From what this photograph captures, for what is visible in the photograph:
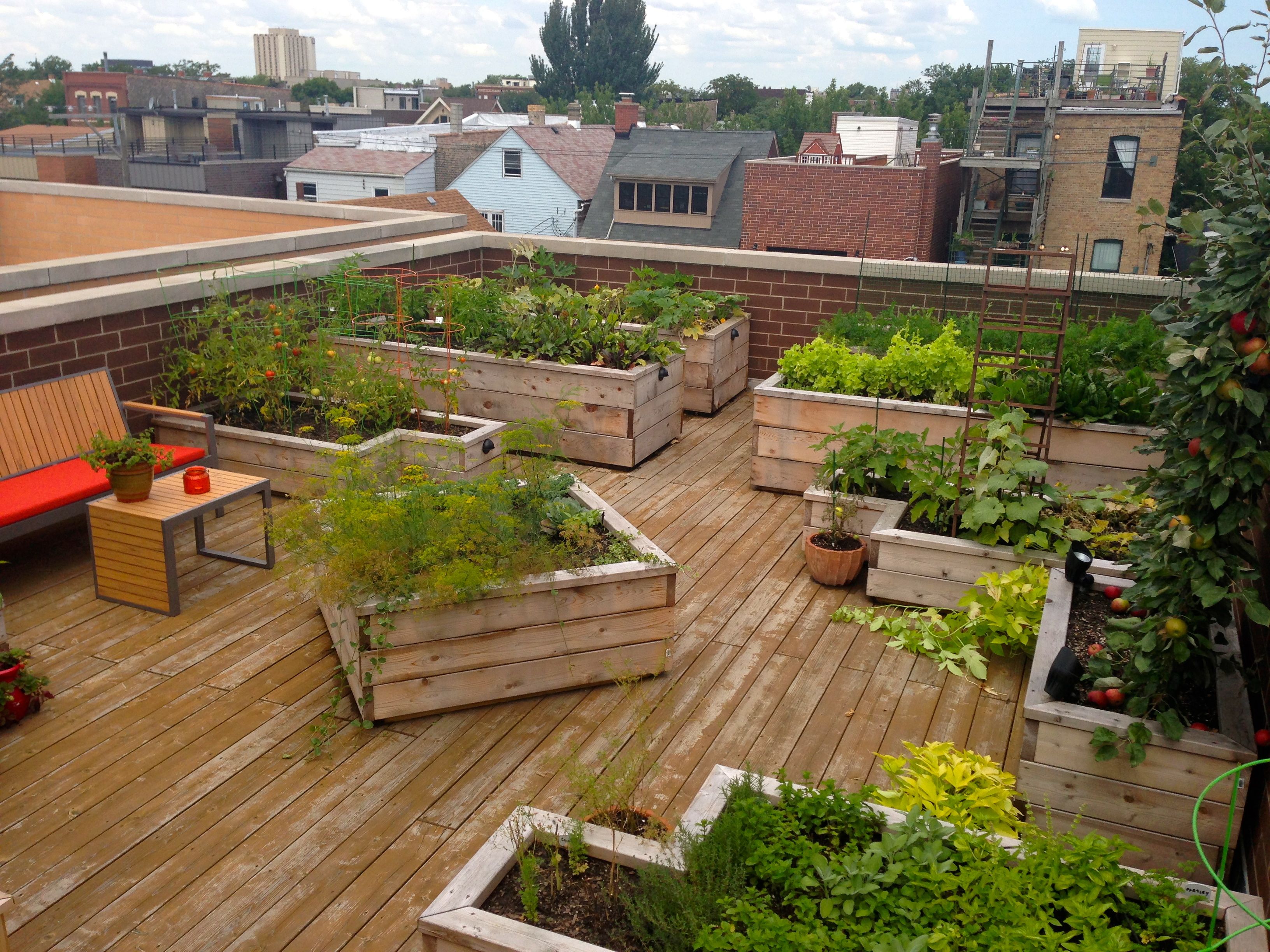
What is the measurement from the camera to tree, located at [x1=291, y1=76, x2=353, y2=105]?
85875 millimetres

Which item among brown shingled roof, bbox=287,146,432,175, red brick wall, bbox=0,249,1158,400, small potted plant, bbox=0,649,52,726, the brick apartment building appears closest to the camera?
small potted plant, bbox=0,649,52,726

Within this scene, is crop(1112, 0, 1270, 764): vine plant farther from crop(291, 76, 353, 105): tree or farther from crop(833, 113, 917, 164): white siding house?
crop(291, 76, 353, 105): tree

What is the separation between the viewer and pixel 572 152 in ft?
127

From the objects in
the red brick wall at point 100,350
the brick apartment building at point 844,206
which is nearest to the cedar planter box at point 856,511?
the red brick wall at point 100,350

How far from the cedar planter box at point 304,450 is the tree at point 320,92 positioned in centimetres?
8220

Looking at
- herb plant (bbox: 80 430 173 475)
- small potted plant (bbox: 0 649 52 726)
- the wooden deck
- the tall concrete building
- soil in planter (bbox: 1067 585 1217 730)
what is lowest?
the wooden deck

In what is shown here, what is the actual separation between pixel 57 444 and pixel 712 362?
4320 millimetres

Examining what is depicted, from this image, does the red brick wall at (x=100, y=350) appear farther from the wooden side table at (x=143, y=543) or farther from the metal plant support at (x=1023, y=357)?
the metal plant support at (x=1023, y=357)

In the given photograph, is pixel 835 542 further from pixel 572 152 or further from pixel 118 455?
pixel 572 152

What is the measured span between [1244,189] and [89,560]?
5.26m

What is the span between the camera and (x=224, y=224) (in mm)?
11227

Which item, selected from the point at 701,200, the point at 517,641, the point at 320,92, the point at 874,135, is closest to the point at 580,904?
the point at 517,641

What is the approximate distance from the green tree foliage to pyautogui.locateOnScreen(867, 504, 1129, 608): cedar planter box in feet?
266

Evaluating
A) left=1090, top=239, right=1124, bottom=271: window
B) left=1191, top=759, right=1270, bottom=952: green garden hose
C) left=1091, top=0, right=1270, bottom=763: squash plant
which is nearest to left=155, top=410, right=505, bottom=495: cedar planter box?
left=1091, top=0, right=1270, bottom=763: squash plant
